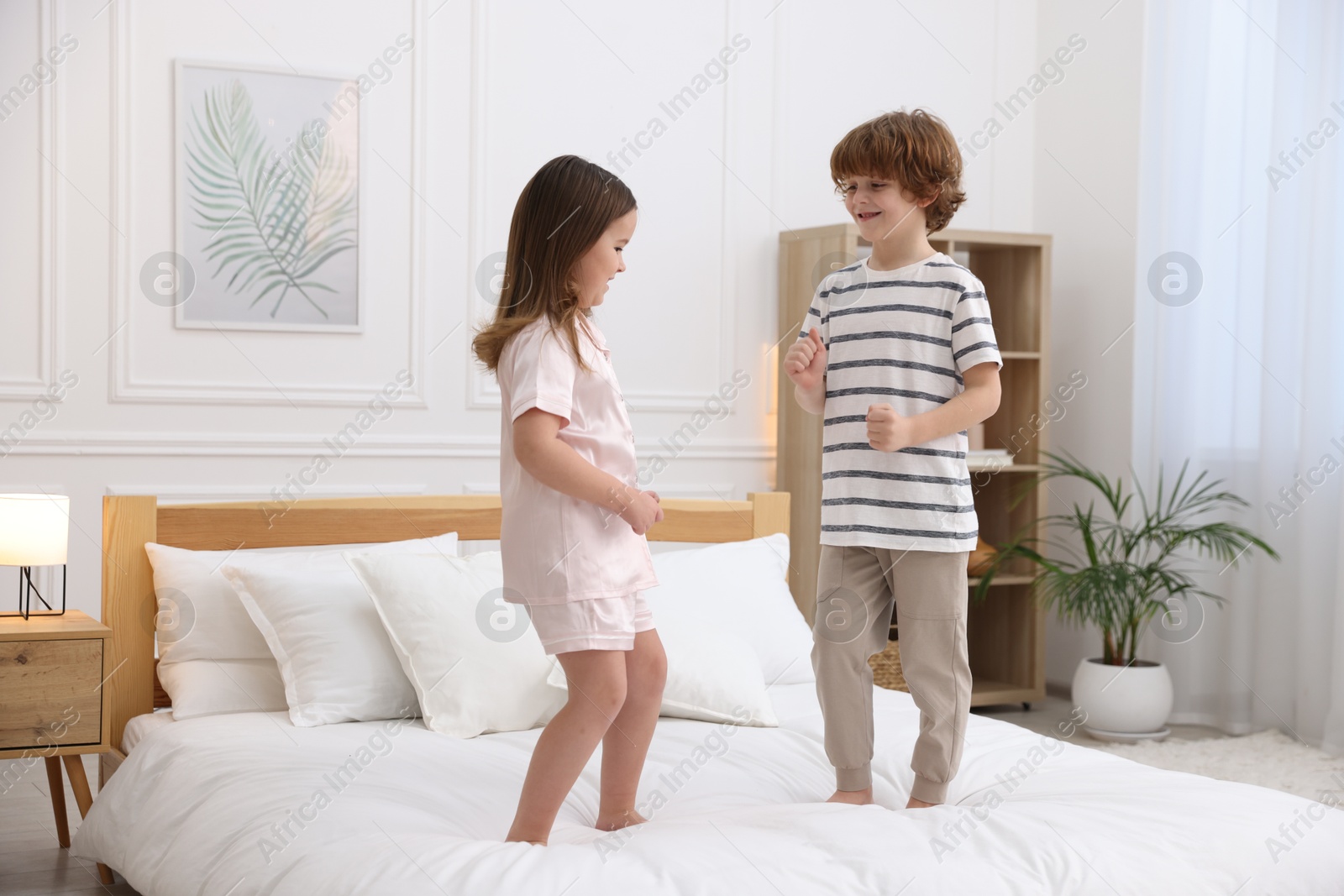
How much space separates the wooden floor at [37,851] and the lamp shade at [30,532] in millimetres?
498

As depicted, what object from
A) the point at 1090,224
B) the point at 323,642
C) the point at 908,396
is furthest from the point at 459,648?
the point at 1090,224

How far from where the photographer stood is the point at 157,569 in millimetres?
2260

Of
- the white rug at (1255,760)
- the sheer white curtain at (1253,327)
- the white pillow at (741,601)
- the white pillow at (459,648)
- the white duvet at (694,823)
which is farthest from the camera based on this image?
the sheer white curtain at (1253,327)

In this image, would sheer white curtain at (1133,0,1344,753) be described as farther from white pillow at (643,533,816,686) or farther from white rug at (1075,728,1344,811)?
white pillow at (643,533,816,686)

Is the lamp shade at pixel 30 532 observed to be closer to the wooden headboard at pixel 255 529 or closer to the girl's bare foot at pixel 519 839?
the wooden headboard at pixel 255 529

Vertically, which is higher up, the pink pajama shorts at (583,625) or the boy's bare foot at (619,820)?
the pink pajama shorts at (583,625)

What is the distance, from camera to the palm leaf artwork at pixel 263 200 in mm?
3119

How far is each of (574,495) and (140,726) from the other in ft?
3.63

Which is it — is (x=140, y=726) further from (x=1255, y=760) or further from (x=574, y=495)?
(x=1255, y=760)

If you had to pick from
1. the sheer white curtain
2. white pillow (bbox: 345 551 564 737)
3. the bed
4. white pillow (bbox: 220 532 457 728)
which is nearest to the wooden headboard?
the bed

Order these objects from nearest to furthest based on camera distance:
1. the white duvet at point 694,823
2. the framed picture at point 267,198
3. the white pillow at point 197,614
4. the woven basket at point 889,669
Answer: the white duvet at point 694,823, the white pillow at point 197,614, the framed picture at point 267,198, the woven basket at point 889,669

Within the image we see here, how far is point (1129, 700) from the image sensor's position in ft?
11.2

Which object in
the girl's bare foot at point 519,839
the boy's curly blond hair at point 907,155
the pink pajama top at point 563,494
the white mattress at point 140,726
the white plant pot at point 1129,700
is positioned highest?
the boy's curly blond hair at point 907,155

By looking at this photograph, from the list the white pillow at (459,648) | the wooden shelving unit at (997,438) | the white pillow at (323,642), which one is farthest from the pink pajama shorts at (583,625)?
the wooden shelving unit at (997,438)
